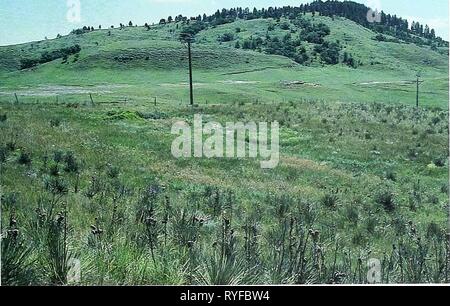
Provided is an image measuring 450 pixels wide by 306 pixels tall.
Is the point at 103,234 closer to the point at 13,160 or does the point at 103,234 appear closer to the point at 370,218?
the point at 13,160

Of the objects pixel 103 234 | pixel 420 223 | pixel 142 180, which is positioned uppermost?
pixel 103 234

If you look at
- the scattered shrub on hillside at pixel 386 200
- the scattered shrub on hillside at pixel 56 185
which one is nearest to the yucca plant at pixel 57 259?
the scattered shrub on hillside at pixel 56 185

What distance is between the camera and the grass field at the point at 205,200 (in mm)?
4105

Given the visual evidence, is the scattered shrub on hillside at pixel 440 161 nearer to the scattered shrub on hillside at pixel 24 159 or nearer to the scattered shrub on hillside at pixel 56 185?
the scattered shrub on hillside at pixel 56 185

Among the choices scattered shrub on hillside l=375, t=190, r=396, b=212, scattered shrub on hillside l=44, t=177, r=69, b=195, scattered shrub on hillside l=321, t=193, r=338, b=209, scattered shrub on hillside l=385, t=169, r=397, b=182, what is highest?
scattered shrub on hillside l=44, t=177, r=69, b=195

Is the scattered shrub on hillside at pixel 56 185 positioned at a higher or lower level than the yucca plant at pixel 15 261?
lower

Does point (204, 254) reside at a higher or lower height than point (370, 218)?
higher

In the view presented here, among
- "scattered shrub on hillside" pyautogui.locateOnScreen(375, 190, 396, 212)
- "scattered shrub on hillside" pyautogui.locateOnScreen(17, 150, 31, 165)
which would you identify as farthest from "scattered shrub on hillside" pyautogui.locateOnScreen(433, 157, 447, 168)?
Answer: "scattered shrub on hillside" pyautogui.locateOnScreen(17, 150, 31, 165)

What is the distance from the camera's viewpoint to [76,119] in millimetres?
12180

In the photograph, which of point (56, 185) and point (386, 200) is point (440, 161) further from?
point (56, 185)

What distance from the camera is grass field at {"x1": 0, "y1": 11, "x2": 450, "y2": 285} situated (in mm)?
4105

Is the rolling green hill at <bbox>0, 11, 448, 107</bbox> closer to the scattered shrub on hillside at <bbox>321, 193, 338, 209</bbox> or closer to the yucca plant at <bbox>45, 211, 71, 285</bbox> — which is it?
the scattered shrub on hillside at <bbox>321, 193, 338, 209</bbox>
